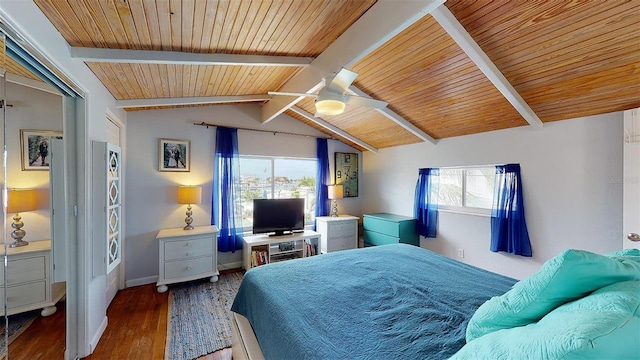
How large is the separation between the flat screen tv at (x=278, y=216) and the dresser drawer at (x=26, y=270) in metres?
2.37

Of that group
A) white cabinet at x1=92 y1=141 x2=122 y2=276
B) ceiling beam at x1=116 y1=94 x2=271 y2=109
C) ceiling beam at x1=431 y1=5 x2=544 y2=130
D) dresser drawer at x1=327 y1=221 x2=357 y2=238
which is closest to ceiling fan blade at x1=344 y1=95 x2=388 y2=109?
ceiling beam at x1=431 y1=5 x2=544 y2=130

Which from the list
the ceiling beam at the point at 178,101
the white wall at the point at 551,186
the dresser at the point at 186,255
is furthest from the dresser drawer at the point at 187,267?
the white wall at the point at 551,186

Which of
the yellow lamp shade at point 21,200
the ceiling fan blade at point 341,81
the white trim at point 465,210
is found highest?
the ceiling fan blade at point 341,81

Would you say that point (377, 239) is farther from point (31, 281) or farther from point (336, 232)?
point (31, 281)

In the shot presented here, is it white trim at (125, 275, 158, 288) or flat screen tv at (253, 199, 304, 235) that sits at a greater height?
flat screen tv at (253, 199, 304, 235)

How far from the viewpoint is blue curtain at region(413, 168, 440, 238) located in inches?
158

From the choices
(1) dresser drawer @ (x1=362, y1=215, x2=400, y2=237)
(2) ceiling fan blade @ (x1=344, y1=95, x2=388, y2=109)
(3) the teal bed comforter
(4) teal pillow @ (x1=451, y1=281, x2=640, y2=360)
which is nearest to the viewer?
(4) teal pillow @ (x1=451, y1=281, x2=640, y2=360)

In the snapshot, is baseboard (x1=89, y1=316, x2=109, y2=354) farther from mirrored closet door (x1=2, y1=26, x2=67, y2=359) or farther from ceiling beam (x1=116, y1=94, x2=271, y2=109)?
ceiling beam (x1=116, y1=94, x2=271, y2=109)

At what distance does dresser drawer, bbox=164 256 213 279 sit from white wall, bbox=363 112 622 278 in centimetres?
346

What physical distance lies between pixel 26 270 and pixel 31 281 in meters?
0.11

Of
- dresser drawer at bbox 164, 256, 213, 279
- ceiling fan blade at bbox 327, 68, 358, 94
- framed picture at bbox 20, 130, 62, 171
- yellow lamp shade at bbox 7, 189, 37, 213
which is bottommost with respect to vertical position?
dresser drawer at bbox 164, 256, 213, 279

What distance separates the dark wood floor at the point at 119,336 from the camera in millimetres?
1847

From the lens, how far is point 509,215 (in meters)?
3.04

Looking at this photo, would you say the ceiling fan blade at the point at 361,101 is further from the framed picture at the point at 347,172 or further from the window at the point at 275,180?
the framed picture at the point at 347,172
